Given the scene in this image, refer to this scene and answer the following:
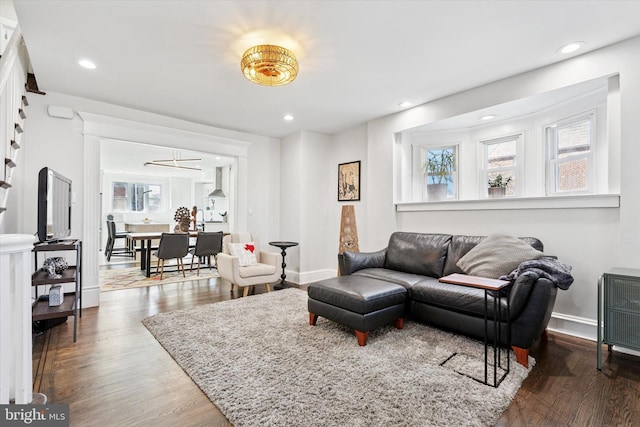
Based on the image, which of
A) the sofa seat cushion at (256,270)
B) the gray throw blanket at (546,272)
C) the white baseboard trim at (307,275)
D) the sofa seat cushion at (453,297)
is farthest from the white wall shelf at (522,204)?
the sofa seat cushion at (256,270)

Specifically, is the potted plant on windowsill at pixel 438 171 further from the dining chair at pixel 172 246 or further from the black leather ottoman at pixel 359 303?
the dining chair at pixel 172 246

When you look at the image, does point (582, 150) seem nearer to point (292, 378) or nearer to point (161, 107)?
point (292, 378)

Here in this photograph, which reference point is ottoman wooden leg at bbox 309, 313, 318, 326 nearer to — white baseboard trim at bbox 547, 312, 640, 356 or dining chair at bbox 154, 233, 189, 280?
white baseboard trim at bbox 547, 312, 640, 356

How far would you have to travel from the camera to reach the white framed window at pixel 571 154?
119 inches

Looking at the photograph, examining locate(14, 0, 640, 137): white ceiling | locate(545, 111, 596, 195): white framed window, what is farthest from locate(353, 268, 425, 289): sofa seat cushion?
locate(14, 0, 640, 137): white ceiling

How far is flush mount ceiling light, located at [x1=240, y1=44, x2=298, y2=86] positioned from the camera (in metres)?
2.43

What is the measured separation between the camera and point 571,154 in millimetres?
3178

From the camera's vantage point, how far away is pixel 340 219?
16.9ft

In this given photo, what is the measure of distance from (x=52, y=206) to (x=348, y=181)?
3816 mm

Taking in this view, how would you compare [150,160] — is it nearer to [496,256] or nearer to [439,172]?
[439,172]

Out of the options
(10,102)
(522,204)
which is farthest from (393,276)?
(10,102)

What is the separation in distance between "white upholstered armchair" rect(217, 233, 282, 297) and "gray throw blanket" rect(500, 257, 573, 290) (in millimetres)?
2900

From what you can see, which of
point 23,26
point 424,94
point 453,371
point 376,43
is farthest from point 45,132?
point 453,371

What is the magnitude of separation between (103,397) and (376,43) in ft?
10.5
